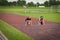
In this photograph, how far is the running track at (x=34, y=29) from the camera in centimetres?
148

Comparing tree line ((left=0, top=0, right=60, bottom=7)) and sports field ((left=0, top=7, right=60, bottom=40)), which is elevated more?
tree line ((left=0, top=0, right=60, bottom=7))

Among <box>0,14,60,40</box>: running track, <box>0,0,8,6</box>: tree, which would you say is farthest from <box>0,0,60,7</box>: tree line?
<box>0,14,60,40</box>: running track

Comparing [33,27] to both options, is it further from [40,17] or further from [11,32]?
[11,32]

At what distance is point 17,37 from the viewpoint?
1.45 meters

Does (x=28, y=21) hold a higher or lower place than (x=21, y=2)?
lower

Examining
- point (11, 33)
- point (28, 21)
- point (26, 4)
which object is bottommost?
point (11, 33)

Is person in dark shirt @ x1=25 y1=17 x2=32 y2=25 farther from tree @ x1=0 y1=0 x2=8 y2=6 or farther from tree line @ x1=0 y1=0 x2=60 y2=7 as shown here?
tree @ x1=0 y1=0 x2=8 y2=6

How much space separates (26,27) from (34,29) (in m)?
0.09

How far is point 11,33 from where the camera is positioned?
146cm

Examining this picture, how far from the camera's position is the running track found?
1.48m

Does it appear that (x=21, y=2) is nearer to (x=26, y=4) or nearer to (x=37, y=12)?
(x=26, y=4)

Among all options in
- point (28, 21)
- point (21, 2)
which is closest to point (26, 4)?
point (21, 2)

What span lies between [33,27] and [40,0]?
320 millimetres

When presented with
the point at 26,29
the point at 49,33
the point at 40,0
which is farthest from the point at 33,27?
the point at 40,0
